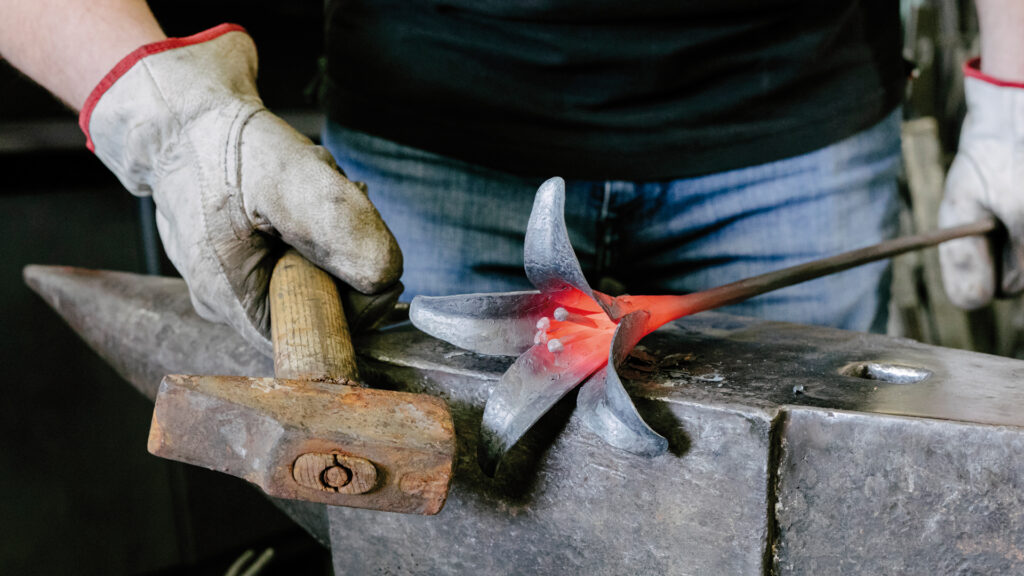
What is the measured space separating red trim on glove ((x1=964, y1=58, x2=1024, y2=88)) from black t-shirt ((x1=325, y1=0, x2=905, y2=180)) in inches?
9.7

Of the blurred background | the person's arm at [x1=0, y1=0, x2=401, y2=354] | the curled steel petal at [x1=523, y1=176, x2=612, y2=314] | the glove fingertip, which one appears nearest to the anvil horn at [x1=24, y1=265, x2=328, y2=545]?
the person's arm at [x1=0, y1=0, x2=401, y2=354]

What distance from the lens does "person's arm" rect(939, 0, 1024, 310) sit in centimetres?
112

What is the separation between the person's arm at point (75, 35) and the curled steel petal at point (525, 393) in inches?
20.5

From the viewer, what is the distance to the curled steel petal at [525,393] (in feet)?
1.95

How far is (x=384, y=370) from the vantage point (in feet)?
2.40

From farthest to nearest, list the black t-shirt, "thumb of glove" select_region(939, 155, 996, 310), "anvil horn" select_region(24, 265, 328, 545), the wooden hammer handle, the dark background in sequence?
the dark background < "thumb of glove" select_region(939, 155, 996, 310) < the black t-shirt < "anvil horn" select_region(24, 265, 328, 545) < the wooden hammer handle

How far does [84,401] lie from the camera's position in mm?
1848

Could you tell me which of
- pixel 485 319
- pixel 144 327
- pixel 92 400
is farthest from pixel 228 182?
pixel 92 400

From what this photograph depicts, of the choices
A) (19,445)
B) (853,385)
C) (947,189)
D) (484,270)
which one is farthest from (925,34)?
(19,445)

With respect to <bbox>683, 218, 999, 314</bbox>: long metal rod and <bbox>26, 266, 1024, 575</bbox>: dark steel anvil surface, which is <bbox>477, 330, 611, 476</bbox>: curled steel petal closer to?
<bbox>26, 266, 1024, 575</bbox>: dark steel anvil surface

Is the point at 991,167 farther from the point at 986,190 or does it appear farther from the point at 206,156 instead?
the point at 206,156

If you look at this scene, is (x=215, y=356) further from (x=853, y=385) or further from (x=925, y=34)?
(x=925, y=34)

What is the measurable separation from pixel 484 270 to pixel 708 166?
34 cm

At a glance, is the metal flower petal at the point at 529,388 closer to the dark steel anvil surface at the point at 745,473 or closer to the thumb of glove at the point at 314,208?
the dark steel anvil surface at the point at 745,473
